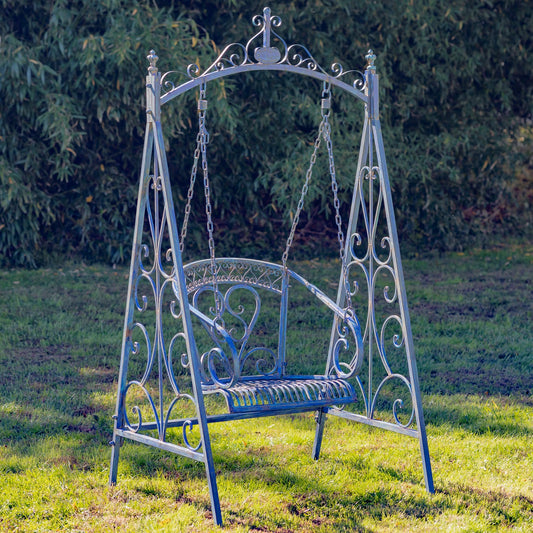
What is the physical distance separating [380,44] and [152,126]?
7.27 meters

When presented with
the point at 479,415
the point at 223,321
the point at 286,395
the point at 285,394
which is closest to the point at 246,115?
the point at 479,415

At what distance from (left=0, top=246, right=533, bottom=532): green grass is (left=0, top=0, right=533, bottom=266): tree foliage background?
127 inches

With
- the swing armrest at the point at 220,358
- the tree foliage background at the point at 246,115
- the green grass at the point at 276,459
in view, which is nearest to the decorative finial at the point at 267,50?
the swing armrest at the point at 220,358

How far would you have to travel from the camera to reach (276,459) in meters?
3.65

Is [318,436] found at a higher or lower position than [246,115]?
lower

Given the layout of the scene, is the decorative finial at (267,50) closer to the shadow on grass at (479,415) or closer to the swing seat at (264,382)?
the swing seat at (264,382)

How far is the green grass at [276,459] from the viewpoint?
9.96 feet

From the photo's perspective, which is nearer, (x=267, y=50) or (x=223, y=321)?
(x=267, y=50)

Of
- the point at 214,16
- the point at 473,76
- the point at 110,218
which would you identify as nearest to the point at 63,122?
the point at 110,218

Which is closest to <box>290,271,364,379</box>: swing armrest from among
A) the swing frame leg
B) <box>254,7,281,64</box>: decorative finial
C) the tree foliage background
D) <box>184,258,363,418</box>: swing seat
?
<box>184,258,363,418</box>: swing seat

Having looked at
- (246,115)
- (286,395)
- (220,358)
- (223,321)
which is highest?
(246,115)

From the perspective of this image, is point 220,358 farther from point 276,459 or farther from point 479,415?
point 479,415

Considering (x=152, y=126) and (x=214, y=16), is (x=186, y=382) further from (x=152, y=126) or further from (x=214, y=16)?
(x=214, y=16)

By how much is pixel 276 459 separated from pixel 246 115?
20.8ft
